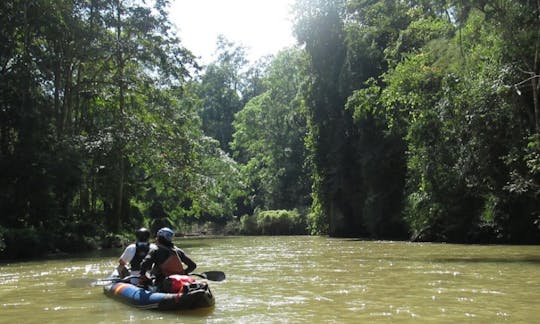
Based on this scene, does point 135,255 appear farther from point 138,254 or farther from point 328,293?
point 328,293

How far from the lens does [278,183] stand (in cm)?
5225

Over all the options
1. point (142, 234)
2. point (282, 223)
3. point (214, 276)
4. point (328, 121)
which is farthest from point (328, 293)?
point (282, 223)

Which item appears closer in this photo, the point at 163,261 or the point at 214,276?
the point at 163,261

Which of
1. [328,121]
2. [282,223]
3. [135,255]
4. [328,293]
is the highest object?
[328,121]

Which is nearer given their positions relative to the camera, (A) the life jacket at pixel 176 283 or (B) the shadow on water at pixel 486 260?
(A) the life jacket at pixel 176 283

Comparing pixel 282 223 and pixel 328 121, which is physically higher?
pixel 328 121

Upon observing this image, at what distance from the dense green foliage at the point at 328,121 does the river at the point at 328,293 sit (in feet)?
14.7

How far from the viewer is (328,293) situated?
10539mm

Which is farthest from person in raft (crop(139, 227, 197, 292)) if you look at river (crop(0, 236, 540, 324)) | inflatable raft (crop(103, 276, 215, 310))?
river (crop(0, 236, 540, 324))

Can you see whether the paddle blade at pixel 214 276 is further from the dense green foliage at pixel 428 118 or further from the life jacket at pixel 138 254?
the dense green foliage at pixel 428 118

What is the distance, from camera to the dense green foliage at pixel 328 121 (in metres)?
19.8

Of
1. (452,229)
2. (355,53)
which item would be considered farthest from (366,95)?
(452,229)

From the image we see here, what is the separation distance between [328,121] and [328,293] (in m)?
26.8

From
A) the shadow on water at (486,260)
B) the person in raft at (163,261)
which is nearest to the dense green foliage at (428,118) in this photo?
the shadow on water at (486,260)
